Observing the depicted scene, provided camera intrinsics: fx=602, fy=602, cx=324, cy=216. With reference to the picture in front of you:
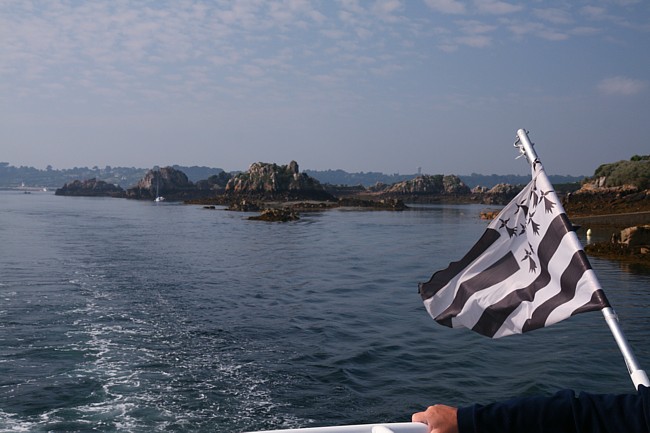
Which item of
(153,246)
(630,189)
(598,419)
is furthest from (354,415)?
(630,189)

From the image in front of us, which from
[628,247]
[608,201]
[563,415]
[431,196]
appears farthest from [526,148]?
[431,196]

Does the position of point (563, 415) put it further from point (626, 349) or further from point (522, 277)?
point (522, 277)

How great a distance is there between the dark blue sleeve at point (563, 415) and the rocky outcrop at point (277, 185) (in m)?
125

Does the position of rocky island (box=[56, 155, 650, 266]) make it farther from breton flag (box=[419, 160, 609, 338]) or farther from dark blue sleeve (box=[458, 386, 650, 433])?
dark blue sleeve (box=[458, 386, 650, 433])

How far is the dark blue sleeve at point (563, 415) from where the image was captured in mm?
2936

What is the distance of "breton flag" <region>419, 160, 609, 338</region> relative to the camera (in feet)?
15.8

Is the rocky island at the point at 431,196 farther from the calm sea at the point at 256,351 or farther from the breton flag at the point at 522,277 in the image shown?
the breton flag at the point at 522,277

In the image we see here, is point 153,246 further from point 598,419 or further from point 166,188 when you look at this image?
point 166,188

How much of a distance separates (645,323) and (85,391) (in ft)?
48.4

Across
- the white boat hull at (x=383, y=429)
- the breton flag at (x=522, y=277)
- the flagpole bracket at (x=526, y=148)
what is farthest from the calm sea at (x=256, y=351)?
the white boat hull at (x=383, y=429)

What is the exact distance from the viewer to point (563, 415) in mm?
3119

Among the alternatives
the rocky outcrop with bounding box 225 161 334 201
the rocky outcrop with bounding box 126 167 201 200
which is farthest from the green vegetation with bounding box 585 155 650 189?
the rocky outcrop with bounding box 126 167 201 200

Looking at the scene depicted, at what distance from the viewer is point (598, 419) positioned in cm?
302

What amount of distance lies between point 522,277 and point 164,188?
186 m
